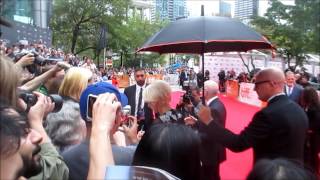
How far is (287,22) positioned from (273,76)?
115 ft

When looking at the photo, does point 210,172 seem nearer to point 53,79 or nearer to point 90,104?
point 53,79

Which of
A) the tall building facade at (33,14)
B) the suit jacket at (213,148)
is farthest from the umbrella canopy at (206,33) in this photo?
the tall building facade at (33,14)

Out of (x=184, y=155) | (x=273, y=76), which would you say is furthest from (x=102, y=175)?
(x=273, y=76)

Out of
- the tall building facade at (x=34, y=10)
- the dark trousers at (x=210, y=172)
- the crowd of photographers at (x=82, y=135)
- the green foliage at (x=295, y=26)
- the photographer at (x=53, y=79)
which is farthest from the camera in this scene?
the green foliage at (x=295, y=26)

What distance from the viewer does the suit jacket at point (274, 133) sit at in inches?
134

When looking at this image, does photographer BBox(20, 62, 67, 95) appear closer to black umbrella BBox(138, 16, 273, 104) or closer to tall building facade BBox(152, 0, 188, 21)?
black umbrella BBox(138, 16, 273, 104)

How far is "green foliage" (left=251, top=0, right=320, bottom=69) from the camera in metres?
35.3

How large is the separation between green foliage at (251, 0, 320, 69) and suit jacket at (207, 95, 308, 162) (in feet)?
107

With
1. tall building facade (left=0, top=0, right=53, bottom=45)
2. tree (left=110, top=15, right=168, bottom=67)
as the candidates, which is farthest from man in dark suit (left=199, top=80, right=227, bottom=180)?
tree (left=110, top=15, right=168, bottom=67)

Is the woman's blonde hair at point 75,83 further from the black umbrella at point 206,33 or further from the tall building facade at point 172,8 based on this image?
the tall building facade at point 172,8

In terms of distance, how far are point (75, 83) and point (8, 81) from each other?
5.46ft

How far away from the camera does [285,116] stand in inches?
136

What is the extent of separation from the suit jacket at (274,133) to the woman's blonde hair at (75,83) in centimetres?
110

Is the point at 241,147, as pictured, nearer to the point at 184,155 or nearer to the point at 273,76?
the point at 273,76
